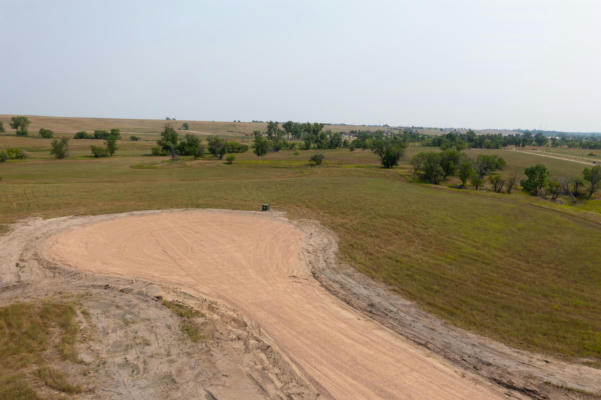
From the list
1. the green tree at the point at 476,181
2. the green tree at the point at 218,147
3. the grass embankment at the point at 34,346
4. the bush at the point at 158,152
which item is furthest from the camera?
the bush at the point at 158,152

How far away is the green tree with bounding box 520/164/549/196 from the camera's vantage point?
193ft

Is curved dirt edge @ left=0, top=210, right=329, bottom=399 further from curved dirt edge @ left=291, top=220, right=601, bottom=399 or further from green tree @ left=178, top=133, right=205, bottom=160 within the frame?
green tree @ left=178, top=133, right=205, bottom=160

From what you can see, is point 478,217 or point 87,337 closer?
Answer: point 87,337

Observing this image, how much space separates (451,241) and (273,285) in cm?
1418

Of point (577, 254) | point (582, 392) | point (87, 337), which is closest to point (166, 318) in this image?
point (87, 337)

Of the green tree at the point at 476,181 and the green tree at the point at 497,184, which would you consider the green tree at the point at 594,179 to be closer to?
the green tree at the point at 497,184

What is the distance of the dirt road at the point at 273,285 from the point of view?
34.4 feet

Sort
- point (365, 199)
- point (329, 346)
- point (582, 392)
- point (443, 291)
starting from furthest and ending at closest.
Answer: point (365, 199)
point (443, 291)
point (329, 346)
point (582, 392)

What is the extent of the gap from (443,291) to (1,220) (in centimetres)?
3198

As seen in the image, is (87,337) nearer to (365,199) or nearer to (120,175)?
(365,199)

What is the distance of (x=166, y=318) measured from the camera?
42.4 ft

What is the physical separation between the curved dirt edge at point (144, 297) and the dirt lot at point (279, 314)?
0.18ft

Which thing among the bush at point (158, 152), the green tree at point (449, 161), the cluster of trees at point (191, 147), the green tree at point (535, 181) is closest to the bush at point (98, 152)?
the bush at point (158, 152)

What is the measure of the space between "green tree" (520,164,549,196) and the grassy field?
33.3 feet
